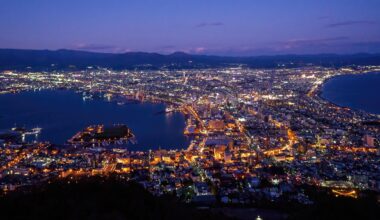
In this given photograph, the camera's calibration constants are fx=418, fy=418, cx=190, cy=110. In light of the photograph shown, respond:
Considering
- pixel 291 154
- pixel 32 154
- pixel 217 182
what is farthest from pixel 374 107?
pixel 32 154

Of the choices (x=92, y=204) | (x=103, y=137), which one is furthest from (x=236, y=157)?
(x=92, y=204)

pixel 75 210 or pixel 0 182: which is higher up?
pixel 75 210

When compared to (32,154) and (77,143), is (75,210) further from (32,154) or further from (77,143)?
(77,143)

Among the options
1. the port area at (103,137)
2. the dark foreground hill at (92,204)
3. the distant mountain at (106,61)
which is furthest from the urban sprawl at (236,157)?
the distant mountain at (106,61)

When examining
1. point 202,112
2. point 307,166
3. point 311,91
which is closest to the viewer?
point 307,166

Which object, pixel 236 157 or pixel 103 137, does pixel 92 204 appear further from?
pixel 103 137
